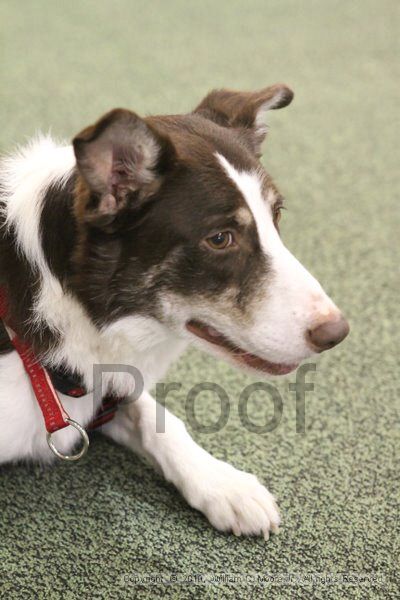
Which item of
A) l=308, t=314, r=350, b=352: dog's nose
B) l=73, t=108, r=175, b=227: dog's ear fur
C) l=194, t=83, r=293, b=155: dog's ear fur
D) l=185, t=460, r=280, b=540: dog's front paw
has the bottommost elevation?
l=185, t=460, r=280, b=540: dog's front paw

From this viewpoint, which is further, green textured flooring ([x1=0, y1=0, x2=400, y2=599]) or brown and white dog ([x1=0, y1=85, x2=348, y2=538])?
green textured flooring ([x1=0, y1=0, x2=400, y2=599])

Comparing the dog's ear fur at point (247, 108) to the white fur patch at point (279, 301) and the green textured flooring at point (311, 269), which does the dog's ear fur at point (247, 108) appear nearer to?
the white fur patch at point (279, 301)

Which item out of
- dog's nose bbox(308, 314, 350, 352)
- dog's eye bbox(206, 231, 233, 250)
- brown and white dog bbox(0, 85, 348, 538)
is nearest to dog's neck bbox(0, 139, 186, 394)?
brown and white dog bbox(0, 85, 348, 538)

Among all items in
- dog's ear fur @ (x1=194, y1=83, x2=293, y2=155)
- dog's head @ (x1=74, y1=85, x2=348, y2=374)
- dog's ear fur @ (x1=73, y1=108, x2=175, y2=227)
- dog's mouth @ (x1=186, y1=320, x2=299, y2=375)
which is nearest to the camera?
dog's ear fur @ (x1=73, y1=108, x2=175, y2=227)

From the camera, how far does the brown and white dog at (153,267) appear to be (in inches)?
56.8

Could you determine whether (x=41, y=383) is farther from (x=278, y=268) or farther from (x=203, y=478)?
(x=278, y=268)

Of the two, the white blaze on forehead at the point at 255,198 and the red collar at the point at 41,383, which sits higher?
the white blaze on forehead at the point at 255,198

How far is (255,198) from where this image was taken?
150cm

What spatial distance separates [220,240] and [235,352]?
261mm

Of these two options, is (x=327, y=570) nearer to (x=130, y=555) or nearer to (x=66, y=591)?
(x=130, y=555)

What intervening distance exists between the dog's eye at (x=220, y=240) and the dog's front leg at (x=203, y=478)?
54cm

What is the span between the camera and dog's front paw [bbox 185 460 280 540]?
65.0 inches

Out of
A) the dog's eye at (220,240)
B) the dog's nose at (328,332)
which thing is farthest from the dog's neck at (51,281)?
the dog's nose at (328,332)

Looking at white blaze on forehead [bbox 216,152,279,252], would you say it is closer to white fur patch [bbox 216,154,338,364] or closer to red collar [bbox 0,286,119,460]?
white fur patch [bbox 216,154,338,364]
